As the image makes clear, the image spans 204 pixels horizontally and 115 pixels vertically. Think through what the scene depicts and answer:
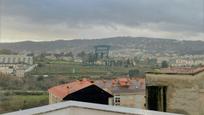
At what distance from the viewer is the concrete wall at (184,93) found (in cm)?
415

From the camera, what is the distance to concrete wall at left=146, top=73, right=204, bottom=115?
4152 millimetres

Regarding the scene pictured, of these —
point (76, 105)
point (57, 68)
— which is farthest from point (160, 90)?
point (57, 68)

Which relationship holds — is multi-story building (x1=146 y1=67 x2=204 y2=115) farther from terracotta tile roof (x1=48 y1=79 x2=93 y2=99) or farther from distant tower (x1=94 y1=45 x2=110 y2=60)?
distant tower (x1=94 y1=45 x2=110 y2=60)

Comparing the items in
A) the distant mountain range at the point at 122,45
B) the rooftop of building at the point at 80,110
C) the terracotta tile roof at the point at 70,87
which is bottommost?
the terracotta tile roof at the point at 70,87

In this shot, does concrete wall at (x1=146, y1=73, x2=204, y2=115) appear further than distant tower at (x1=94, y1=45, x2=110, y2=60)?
No

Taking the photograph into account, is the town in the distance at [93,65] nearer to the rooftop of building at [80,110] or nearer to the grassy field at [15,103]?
the grassy field at [15,103]

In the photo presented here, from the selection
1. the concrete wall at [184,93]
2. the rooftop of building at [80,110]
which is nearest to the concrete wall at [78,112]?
the rooftop of building at [80,110]

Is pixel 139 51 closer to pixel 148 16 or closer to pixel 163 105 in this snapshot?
pixel 148 16

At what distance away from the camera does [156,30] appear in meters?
10.6

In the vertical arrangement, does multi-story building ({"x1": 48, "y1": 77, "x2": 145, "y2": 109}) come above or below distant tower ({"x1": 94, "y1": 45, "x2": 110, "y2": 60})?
below

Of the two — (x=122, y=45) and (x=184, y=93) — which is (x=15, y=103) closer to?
(x=184, y=93)

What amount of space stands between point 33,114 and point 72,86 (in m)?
8.82

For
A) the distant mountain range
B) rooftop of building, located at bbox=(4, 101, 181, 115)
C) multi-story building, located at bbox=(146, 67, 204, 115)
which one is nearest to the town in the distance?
the distant mountain range

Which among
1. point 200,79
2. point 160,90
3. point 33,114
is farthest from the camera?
point 160,90
